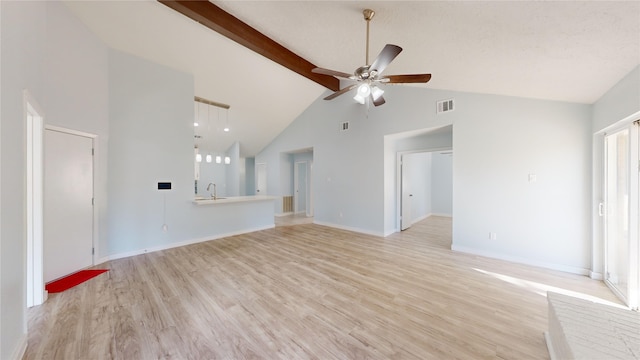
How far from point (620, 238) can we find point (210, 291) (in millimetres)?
5063

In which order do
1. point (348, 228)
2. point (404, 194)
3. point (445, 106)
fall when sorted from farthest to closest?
point (348, 228) < point (404, 194) < point (445, 106)

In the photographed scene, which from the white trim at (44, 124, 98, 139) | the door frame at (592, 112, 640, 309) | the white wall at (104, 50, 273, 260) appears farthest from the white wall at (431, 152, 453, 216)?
the white trim at (44, 124, 98, 139)

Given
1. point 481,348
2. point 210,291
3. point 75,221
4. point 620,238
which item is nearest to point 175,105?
point 75,221

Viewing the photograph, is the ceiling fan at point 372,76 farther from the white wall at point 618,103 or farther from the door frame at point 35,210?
the door frame at point 35,210

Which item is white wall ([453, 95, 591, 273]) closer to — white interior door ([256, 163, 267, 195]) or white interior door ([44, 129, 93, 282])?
white interior door ([44, 129, 93, 282])

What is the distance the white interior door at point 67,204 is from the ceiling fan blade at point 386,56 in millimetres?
4223

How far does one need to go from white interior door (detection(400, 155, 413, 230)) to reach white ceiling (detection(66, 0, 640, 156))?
86.8 inches

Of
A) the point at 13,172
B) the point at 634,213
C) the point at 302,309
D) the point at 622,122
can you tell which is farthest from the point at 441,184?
the point at 13,172

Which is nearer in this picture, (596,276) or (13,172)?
(13,172)

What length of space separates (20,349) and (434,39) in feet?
15.2

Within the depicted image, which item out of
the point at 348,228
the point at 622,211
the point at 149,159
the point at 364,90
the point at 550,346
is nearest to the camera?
the point at 550,346

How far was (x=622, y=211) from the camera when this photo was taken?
2.63 metres

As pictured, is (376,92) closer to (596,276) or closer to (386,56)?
(386,56)

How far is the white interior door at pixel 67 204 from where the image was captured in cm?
285
